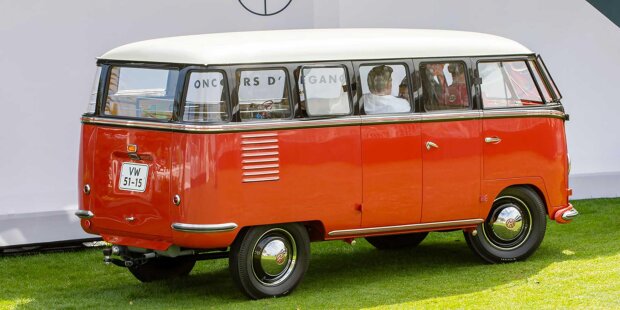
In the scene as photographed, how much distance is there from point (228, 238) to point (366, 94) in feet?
5.45

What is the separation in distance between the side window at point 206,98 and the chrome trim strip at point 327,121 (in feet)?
0.30

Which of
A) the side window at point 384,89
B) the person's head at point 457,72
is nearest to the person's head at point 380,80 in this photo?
the side window at point 384,89

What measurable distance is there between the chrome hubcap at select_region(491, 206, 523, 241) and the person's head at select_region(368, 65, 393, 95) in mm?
1582

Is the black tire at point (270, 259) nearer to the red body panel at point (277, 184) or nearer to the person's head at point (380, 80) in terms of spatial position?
the red body panel at point (277, 184)

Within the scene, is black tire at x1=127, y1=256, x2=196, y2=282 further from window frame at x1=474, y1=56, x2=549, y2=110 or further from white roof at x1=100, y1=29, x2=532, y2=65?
window frame at x1=474, y1=56, x2=549, y2=110

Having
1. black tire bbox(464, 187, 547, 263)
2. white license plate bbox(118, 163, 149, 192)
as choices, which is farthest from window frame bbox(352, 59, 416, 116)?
white license plate bbox(118, 163, 149, 192)

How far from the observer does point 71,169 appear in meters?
12.4

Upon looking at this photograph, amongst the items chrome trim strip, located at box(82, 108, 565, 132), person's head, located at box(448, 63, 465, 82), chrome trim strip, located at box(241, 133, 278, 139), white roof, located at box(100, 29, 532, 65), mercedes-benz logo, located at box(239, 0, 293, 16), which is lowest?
chrome trim strip, located at box(241, 133, 278, 139)

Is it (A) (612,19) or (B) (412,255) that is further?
(A) (612,19)

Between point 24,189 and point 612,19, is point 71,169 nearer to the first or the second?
point 24,189

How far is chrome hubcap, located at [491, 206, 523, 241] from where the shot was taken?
1088 cm

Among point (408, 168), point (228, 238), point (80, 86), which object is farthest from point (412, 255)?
point (80, 86)

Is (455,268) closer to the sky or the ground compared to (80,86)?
closer to the ground

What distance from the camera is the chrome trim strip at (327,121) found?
9.27m
